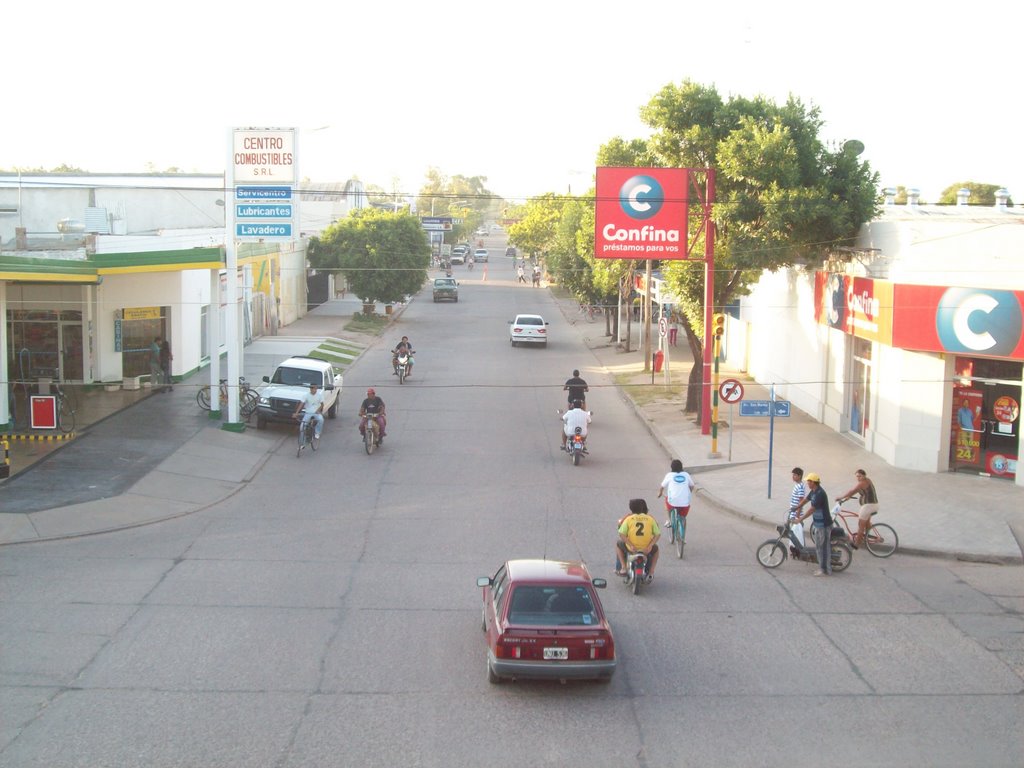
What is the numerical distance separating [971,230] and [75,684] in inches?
716

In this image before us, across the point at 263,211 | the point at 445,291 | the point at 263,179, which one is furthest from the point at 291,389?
the point at 445,291

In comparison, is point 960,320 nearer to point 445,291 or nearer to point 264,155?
point 264,155

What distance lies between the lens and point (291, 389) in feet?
91.0

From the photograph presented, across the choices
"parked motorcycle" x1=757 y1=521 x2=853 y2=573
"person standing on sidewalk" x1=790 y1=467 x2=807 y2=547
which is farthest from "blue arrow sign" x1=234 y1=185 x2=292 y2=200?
"parked motorcycle" x1=757 y1=521 x2=853 y2=573

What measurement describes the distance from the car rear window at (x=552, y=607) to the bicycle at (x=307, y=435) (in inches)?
564

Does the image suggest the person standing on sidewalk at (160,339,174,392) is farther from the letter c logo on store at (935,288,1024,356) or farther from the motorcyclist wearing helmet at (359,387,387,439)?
the letter c logo on store at (935,288,1024,356)

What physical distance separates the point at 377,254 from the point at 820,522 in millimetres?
43176

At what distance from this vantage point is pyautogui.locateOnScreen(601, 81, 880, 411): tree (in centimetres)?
2517

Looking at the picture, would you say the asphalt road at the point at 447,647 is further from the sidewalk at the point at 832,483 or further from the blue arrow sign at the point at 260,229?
the blue arrow sign at the point at 260,229

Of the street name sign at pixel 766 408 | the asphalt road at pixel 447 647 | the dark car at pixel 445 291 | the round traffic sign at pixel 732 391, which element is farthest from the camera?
the dark car at pixel 445 291

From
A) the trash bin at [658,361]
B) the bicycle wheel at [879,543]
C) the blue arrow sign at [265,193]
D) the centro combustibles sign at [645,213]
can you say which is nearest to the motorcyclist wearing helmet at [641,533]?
the bicycle wheel at [879,543]

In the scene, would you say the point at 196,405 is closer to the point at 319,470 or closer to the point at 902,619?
the point at 319,470

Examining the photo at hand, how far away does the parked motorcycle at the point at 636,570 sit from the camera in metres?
14.6

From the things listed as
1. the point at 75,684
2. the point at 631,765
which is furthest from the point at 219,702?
the point at 631,765
